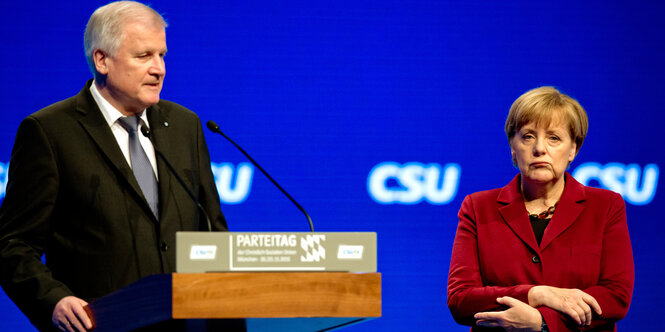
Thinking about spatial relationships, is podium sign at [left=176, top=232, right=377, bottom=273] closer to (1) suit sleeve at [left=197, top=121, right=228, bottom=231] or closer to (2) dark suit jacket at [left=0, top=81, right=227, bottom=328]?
(2) dark suit jacket at [left=0, top=81, right=227, bottom=328]

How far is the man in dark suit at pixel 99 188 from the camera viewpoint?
2367 millimetres

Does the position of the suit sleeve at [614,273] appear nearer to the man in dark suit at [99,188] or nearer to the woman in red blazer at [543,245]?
the woman in red blazer at [543,245]

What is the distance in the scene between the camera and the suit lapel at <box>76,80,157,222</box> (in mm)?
2426

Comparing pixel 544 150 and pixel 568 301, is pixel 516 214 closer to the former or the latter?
pixel 544 150

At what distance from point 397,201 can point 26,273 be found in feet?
6.50

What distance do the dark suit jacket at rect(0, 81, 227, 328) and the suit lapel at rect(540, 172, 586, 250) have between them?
3.72 ft

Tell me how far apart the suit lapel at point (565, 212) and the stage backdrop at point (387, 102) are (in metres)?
1.25

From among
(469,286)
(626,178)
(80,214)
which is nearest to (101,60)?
(80,214)

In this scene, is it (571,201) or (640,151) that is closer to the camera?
(571,201)

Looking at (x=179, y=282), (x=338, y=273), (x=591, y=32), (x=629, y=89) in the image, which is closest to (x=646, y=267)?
(x=629, y=89)

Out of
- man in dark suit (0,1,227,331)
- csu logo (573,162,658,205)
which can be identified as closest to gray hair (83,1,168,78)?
man in dark suit (0,1,227,331)

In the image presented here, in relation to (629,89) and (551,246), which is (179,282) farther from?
(629,89)

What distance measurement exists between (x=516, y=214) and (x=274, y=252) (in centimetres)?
113

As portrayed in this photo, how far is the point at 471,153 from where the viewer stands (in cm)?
395
